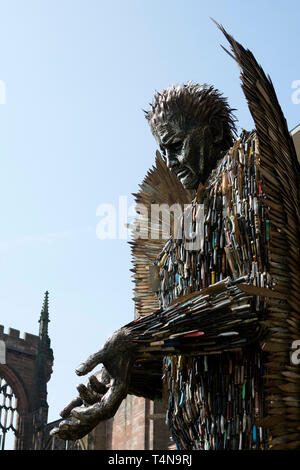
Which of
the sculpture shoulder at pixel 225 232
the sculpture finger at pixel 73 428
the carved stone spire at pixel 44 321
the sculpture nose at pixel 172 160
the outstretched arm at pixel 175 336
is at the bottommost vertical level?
the sculpture finger at pixel 73 428

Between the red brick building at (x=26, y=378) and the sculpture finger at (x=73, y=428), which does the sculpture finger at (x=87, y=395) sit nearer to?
the sculpture finger at (x=73, y=428)

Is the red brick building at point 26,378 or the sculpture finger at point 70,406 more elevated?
the red brick building at point 26,378

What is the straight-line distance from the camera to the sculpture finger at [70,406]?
2.91 meters

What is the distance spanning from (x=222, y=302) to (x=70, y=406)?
86cm

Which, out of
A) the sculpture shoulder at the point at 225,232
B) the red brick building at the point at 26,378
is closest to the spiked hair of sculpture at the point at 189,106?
the sculpture shoulder at the point at 225,232

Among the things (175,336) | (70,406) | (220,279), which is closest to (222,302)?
(175,336)

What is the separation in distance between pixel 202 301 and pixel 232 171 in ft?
1.99

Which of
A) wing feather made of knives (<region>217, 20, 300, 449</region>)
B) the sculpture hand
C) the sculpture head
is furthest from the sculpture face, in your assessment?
the sculpture hand

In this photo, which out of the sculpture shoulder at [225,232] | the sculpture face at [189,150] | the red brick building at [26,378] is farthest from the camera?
the red brick building at [26,378]

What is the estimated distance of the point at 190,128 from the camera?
3160 millimetres

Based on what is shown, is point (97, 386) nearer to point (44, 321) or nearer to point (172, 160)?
point (172, 160)

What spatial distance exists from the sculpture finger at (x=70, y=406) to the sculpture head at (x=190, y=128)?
1045 millimetres

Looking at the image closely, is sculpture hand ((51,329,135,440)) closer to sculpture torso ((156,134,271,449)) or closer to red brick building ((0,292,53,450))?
sculpture torso ((156,134,271,449))

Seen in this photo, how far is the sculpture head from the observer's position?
316cm
